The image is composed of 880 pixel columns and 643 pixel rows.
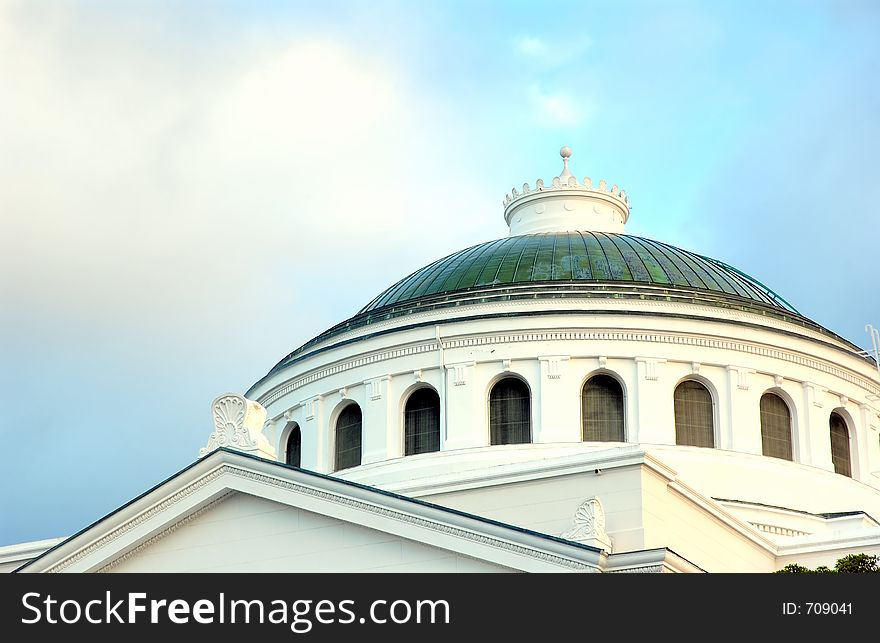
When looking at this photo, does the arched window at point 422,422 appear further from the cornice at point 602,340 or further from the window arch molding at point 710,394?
the window arch molding at point 710,394

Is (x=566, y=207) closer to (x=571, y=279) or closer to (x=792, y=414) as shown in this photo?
(x=571, y=279)

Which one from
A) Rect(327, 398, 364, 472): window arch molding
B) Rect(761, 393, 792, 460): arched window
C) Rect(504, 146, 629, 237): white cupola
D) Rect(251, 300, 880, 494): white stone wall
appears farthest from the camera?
Rect(504, 146, 629, 237): white cupola

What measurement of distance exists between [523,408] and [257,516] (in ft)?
49.9

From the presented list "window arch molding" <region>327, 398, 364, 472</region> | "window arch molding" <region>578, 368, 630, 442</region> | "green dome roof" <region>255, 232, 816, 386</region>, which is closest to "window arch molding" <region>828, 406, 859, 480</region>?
"green dome roof" <region>255, 232, 816, 386</region>

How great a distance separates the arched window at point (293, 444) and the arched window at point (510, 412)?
675 centimetres

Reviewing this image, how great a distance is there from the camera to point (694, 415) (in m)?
51.1

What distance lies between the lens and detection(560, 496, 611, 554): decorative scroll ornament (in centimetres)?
3534

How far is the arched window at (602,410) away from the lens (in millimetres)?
50031

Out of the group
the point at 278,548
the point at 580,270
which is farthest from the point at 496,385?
the point at 278,548

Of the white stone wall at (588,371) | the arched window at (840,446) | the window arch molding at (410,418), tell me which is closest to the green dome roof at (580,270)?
the white stone wall at (588,371)

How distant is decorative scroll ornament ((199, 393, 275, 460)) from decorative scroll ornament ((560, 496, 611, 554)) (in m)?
6.31

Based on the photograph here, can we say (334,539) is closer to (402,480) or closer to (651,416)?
(402,480)

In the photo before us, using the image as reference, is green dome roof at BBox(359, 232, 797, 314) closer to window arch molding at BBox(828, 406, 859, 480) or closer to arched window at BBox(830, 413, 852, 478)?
window arch molding at BBox(828, 406, 859, 480)

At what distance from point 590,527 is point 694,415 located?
1614cm
